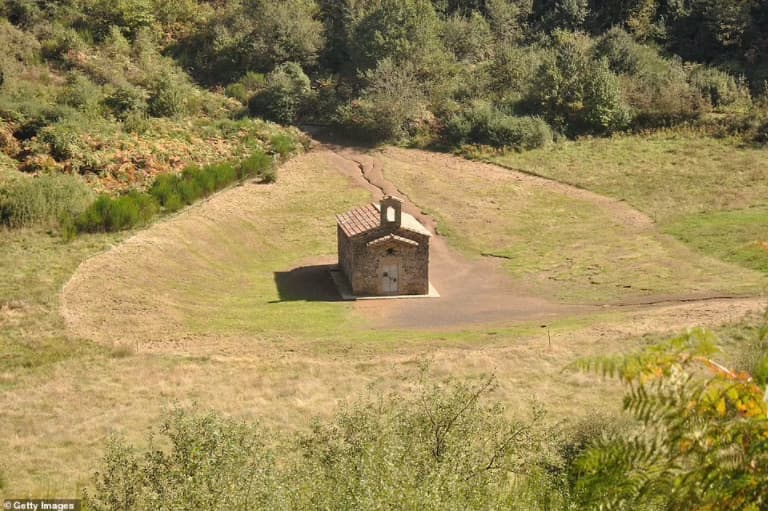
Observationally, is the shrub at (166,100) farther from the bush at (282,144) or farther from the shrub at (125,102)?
the bush at (282,144)

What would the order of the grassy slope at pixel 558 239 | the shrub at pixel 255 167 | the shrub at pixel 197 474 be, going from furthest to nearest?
the shrub at pixel 255 167 → the grassy slope at pixel 558 239 → the shrub at pixel 197 474

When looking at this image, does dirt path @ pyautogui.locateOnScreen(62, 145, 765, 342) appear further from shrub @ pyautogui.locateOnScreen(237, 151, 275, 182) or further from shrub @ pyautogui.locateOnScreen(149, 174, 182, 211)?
shrub @ pyautogui.locateOnScreen(237, 151, 275, 182)

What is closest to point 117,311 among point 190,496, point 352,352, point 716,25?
point 352,352

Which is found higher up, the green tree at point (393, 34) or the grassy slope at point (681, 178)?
the green tree at point (393, 34)

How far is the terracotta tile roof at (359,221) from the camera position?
3519cm

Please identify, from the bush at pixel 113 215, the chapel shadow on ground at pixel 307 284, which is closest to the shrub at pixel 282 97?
the bush at pixel 113 215

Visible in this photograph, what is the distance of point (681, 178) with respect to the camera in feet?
165

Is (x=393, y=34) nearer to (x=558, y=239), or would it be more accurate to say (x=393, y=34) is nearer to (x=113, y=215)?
(x=558, y=239)

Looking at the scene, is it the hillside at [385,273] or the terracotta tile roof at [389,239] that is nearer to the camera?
the hillside at [385,273]

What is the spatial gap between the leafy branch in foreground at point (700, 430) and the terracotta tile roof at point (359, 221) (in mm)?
29598

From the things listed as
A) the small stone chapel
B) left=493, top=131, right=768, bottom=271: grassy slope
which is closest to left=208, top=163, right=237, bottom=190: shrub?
the small stone chapel

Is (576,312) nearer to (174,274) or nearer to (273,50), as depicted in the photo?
(174,274)

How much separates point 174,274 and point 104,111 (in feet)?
67.2

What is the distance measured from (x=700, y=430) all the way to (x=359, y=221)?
103ft
